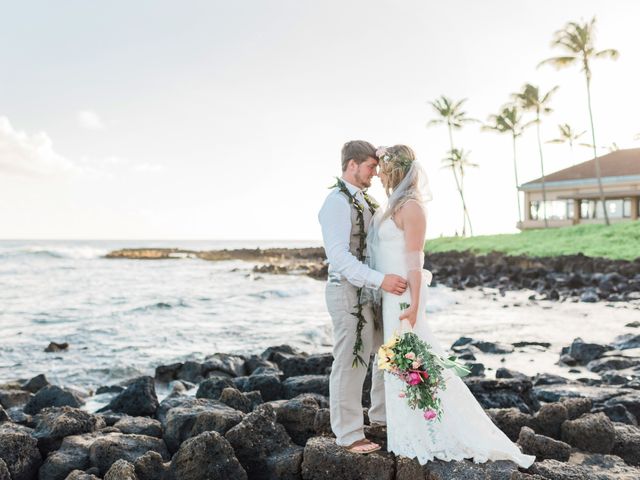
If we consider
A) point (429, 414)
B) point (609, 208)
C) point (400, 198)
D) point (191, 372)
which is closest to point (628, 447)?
point (429, 414)

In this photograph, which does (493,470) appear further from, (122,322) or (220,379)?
(122,322)

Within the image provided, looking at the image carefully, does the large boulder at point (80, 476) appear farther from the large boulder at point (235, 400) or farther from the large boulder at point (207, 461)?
the large boulder at point (235, 400)

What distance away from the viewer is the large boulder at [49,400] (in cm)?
738

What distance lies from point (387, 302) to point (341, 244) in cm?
53

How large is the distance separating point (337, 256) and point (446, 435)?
4.68 ft

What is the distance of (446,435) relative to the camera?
410 cm

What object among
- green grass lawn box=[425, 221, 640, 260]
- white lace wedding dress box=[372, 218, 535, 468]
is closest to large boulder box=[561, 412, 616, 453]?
white lace wedding dress box=[372, 218, 535, 468]

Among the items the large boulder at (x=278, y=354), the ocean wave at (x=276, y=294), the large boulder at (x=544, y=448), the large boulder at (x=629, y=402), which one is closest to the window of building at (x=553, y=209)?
the ocean wave at (x=276, y=294)

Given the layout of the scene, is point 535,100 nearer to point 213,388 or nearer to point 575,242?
point 575,242

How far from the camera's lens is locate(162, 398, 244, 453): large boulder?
17.3 ft

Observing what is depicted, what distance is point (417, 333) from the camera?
418 centimetres

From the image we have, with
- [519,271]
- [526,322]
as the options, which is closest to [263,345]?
[526,322]

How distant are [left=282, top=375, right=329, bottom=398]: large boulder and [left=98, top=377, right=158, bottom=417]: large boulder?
62.7 inches

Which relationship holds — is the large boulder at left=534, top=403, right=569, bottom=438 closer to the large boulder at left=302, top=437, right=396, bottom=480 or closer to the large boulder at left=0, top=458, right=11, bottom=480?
the large boulder at left=302, top=437, right=396, bottom=480
